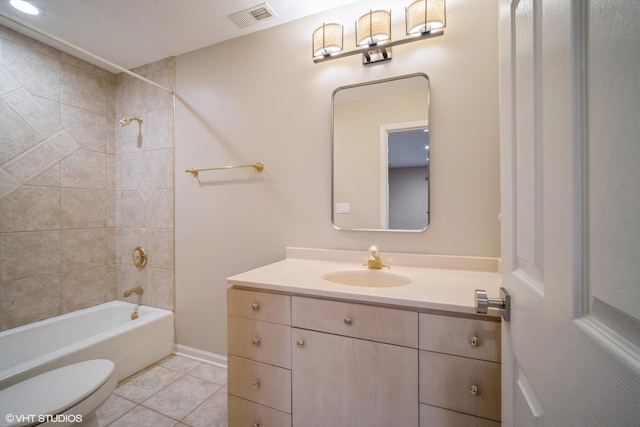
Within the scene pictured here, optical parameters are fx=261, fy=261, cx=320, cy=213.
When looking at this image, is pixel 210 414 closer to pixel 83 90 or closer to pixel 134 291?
pixel 134 291

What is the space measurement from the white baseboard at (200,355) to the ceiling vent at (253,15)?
2.33 metres

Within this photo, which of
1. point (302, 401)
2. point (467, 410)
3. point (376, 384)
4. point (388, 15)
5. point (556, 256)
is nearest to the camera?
point (556, 256)

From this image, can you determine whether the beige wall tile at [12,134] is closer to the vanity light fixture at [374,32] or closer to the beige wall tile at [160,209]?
the beige wall tile at [160,209]

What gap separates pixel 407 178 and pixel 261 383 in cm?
124

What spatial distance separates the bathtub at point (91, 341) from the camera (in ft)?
4.89

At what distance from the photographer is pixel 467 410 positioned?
2.77ft

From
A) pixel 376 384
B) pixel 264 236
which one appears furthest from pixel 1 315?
pixel 376 384

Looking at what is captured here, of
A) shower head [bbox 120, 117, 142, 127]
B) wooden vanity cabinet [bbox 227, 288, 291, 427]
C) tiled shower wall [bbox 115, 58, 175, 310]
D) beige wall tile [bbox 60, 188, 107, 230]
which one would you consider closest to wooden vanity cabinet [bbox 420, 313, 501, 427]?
wooden vanity cabinet [bbox 227, 288, 291, 427]

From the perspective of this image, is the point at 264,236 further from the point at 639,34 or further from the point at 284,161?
the point at 639,34

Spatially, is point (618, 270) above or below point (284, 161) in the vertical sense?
below

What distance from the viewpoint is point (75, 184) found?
84.7 inches

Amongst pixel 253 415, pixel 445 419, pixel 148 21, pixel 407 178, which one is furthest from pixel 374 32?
pixel 253 415

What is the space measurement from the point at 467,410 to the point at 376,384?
0.96ft

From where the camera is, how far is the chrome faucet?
4.55ft
